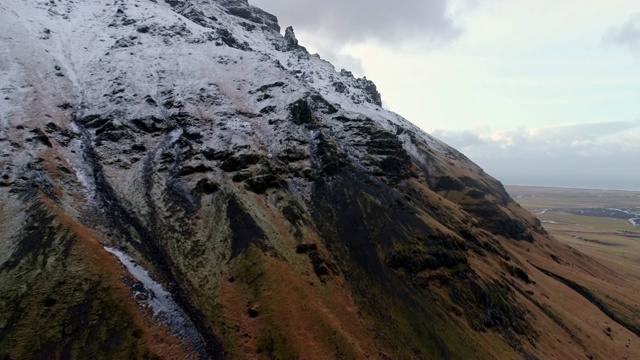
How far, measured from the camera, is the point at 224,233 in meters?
71.3

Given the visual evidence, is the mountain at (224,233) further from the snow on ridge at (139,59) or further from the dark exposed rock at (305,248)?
the snow on ridge at (139,59)

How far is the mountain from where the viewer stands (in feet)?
173

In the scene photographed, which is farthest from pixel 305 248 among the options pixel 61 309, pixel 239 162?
pixel 61 309

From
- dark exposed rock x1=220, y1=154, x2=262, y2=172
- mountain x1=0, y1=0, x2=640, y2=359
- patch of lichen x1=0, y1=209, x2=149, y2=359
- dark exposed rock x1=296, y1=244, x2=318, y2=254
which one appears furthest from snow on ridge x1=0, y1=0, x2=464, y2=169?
patch of lichen x1=0, y1=209, x2=149, y2=359

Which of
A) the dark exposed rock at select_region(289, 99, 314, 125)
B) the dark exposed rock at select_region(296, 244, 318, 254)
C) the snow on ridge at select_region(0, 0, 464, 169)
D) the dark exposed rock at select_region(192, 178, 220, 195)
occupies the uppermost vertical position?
the snow on ridge at select_region(0, 0, 464, 169)

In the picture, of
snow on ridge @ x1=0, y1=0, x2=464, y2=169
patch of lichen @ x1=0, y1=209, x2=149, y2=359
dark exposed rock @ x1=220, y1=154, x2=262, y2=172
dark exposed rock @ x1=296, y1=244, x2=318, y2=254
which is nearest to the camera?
patch of lichen @ x1=0, y1=209, x2=149, y2=359

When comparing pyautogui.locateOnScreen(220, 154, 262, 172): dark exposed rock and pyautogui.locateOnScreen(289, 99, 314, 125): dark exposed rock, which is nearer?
pyautogui.locateOnScreen(220, 154, 262, 172): dark exposed rock

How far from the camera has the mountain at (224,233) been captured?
2082 inches

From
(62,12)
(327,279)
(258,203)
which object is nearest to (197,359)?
A: (327,279)

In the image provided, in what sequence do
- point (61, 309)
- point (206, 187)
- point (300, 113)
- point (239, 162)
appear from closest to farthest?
1. point (61, 309)
2. point (206, 187)
3. point (239, 162)
4. point (300, 113)

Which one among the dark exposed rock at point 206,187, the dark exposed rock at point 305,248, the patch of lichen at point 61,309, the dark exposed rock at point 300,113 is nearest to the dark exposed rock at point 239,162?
the dark exposed rock at point 206,187

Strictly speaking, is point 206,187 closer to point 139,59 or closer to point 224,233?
point 224,233

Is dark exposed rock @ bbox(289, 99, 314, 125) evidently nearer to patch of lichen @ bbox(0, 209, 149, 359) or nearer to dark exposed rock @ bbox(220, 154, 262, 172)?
dark exposed rock @ bbox(220, 154, 262, 172)

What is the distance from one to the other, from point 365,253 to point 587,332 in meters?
57.2
